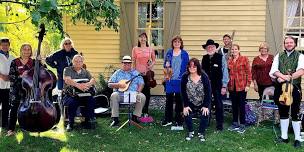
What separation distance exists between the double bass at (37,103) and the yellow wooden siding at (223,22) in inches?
200

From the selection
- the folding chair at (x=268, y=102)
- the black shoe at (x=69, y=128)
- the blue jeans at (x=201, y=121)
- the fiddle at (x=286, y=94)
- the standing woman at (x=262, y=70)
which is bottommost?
the black shoe at (x=69, y=128)

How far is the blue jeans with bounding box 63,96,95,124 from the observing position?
7.59 metres

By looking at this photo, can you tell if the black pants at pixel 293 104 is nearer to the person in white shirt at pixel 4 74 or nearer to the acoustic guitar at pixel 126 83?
the acoustic guitar at pixel 126 83

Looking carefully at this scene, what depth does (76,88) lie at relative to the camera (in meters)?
7.63

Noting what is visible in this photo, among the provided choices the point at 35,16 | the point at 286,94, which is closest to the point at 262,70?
the point at 286,94

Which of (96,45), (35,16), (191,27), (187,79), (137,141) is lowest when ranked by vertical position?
(137,141)

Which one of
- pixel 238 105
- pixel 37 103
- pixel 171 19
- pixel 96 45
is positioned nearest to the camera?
pixel 37 103

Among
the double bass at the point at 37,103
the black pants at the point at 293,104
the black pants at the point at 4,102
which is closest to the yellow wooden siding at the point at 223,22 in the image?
the black pants at the point at 293,104

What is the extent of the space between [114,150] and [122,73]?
1.91m

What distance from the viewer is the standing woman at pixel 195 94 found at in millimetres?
7078

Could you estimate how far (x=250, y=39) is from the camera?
1042cm

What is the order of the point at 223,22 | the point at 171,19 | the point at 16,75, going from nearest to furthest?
the point at 16,75 < the point at 223,22 < the point at 171,19

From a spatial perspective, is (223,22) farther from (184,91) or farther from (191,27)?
(184,91)

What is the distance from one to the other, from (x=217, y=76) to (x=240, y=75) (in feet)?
1.29
